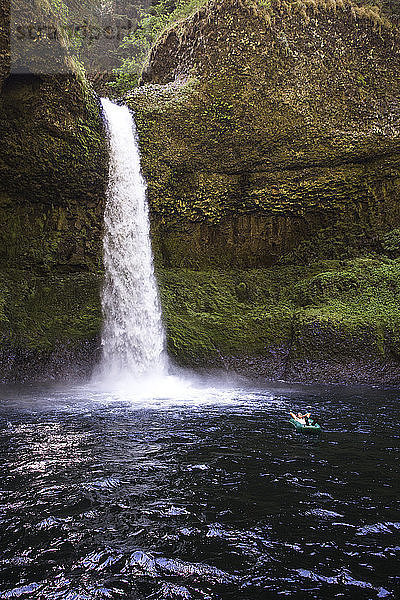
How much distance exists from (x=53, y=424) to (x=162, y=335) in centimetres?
616

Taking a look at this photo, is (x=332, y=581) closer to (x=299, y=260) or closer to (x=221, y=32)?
(x=299, y=260)

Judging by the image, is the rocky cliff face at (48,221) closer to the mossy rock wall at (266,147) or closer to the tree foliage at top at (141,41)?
the mossy rock wall at (266,147)

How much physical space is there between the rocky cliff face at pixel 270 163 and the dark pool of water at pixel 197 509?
7.45 meters

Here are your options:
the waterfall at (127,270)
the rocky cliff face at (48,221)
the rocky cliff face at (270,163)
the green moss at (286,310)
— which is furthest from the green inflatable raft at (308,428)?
the rocky cliff face at (48,221)

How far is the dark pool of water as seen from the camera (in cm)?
276

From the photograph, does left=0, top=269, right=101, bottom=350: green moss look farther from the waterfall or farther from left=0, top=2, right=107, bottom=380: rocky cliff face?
the waterfall

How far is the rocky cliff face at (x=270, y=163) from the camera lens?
14.0 meters

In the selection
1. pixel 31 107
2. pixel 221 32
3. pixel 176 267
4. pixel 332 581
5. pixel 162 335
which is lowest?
pixel 332 581

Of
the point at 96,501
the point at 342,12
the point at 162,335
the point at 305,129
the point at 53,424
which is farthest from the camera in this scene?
the point at 342,12

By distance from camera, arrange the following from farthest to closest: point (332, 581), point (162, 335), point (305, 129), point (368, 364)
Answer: point (305, 129), point (162, 335), point (368, 364), point (332, 581)

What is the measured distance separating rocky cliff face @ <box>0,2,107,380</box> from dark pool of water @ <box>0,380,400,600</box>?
552 cm

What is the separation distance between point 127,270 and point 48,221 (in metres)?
2.90

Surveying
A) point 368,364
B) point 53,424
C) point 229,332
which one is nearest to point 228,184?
point 229,332

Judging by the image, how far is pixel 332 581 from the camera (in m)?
2.77
